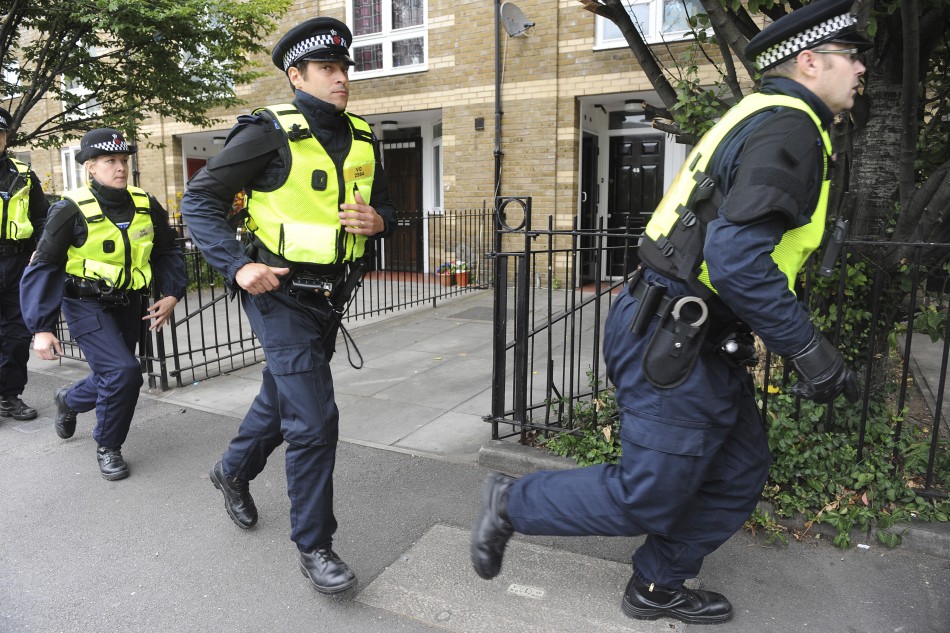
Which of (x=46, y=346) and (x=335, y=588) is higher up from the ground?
(x=46, y=346)

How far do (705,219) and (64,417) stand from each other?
A: 13.9 feet

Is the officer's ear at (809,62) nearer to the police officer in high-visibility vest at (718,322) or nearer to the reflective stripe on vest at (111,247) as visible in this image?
the police officer in high-visibility vest at (718,322)

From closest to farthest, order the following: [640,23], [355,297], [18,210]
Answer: [18,210] < [355,297] < [640,23]

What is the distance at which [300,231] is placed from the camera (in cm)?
275

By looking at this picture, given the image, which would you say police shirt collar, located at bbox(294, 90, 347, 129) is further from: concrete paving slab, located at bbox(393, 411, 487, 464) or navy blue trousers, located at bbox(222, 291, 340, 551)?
concrete paving slab, located at bbox(393, 411, 487, 464)

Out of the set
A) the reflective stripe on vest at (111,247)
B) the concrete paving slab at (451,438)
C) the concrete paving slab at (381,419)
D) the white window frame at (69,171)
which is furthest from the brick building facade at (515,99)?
the reflective stripe on vest at (111,247)

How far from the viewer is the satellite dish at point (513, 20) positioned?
10898 millimetres

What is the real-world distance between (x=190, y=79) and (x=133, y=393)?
721 centimetres

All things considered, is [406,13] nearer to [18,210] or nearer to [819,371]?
[18,210]

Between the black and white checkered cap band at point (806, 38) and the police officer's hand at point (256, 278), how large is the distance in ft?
6.19

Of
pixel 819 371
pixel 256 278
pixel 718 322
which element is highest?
pixel 256 278

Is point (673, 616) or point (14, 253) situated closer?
point (673, 616)

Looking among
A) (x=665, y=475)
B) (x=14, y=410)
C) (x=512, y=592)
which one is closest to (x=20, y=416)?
(x=14, y=410)

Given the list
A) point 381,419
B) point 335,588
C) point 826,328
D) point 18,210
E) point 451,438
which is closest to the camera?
point 335,588
